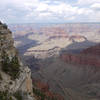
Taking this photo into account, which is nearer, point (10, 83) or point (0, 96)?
point (0, 96)

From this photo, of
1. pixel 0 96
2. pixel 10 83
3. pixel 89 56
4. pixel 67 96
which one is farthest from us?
pixel 89 56

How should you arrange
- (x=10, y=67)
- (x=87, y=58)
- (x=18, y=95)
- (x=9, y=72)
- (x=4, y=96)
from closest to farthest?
(x=4, y=96)
(x=18, y=95)
(x=9, y=72)
(x=10, y=67)
(x=87, y=58)

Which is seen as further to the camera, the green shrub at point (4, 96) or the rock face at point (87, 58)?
the rock face at point (87, 58)

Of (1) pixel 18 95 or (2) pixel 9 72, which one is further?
(2) pixel 9 72

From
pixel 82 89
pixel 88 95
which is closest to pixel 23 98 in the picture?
pixel 88 95

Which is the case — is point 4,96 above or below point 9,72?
below

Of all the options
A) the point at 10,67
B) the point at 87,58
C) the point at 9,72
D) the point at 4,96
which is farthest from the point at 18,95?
the point at 87,58

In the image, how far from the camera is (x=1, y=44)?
21531mm

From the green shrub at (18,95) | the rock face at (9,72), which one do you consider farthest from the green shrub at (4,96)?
the green shrub at (18,95)

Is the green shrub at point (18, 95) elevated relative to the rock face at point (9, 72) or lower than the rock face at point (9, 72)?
lower

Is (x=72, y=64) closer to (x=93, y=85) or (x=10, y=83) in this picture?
(x=93, y=85)

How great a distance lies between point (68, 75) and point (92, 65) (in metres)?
11.9

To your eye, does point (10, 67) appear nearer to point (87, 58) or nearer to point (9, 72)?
point (9, 72)

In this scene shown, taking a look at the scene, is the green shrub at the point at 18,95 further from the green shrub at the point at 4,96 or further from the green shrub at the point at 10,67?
the green shrub at the point at 10,67
